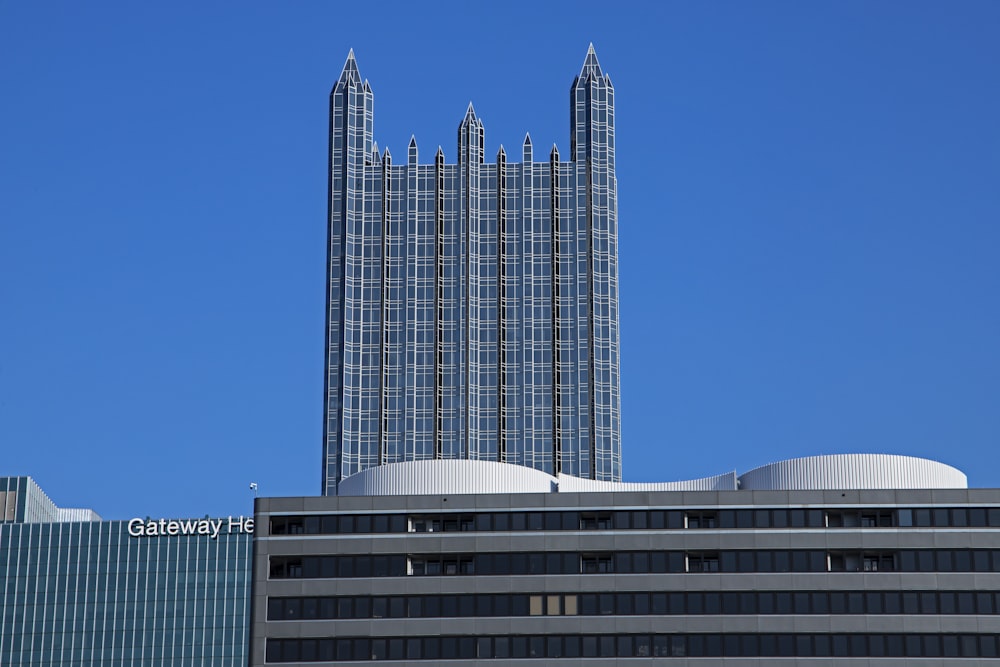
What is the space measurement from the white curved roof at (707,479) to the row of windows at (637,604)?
9638 millimetres

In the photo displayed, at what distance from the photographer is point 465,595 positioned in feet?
454

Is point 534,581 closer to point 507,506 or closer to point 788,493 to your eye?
point 507,506

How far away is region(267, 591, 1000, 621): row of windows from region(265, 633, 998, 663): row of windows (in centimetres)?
196

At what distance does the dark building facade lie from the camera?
135500mm

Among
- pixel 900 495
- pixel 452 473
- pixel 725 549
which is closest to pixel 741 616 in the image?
pixel 725 549

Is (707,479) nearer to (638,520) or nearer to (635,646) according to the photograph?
(638,520)

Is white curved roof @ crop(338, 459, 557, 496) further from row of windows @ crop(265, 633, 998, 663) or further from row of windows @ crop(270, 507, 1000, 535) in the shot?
row of windows @ crop(265, 633, 998, 663)

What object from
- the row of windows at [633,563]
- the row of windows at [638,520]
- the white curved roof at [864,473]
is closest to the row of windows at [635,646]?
the row of windows at [633,563]

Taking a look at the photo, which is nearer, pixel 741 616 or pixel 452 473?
pixel 741 616

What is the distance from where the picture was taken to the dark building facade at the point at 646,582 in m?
136

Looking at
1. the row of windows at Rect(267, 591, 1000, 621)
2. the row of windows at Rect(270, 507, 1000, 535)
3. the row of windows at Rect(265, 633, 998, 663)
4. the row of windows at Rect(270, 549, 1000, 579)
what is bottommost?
the row of windows at Rect(265, 633, 998, 663)

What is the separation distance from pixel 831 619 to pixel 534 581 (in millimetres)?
23277

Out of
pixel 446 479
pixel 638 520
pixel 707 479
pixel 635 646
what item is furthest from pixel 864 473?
pixel 446 479

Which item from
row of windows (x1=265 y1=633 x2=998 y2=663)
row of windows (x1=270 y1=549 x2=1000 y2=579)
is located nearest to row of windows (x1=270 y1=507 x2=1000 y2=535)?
row of windows (x1=270 y1=549 x2=1000 y2=579)
